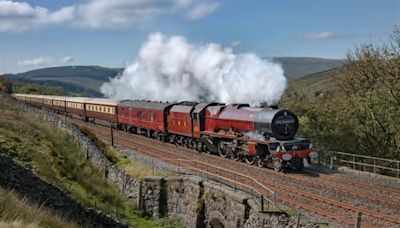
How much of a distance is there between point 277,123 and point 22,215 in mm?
18627

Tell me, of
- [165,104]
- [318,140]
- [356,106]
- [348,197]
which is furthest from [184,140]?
[348,197]

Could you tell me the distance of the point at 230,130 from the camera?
92.8 feet

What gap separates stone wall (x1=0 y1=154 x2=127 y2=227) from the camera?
37.1 feet

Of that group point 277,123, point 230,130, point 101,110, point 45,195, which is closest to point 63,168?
point 45,195

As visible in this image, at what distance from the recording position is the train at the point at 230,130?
24438 millimetres

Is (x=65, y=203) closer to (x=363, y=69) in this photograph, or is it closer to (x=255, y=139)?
(x=255, y=139)

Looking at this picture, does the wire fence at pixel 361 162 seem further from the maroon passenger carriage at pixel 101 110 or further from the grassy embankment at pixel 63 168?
the maroon passenger carriage at pixel 101 110

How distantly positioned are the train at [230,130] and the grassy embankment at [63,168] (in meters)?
6.61

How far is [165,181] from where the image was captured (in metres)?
22.2

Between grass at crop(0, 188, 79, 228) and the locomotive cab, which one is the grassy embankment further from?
grass at crop(0, 188, 79, 228)

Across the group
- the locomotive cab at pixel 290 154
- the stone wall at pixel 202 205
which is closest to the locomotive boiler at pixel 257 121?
the locomotive cab at pixel 290 154

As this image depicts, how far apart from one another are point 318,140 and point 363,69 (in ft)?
19.6

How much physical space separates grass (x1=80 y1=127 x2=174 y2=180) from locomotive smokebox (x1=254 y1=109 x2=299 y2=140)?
20.0 ft

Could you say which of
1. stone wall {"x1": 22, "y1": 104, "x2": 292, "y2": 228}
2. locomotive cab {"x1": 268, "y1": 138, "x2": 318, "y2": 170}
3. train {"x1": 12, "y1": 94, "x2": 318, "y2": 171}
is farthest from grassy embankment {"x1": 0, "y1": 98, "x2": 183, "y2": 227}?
train {"x1": 12, "y1": 94, "x2": 318, "y2": 171}
